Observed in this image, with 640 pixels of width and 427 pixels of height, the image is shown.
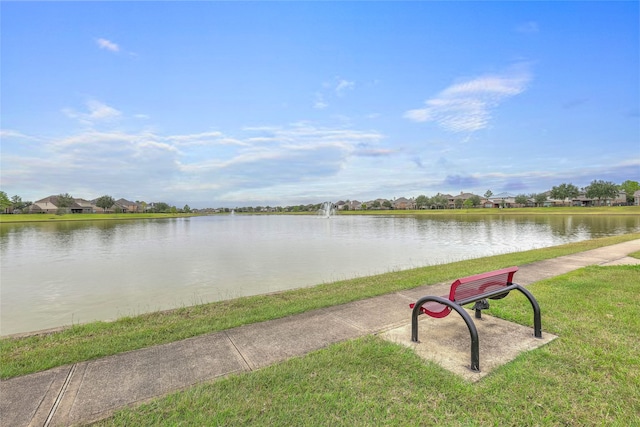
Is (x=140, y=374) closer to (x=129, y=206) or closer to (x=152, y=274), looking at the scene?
(x=152, y=274)

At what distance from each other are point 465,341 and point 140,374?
3.88m

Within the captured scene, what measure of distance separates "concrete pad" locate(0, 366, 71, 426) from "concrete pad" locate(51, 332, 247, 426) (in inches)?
4.3

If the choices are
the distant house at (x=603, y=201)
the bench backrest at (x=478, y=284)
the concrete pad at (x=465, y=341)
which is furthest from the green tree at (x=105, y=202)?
the distant house at (x=603, y=201)

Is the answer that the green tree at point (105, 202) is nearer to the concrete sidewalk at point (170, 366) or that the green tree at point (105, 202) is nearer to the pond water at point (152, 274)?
the pond water at point (152, 274)

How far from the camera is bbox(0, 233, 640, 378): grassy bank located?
3879 millimetres

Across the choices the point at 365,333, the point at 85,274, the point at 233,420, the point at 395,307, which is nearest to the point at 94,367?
the point at 233,420

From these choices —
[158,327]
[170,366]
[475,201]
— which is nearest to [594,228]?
[158,327]

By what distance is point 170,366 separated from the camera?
3.60 m

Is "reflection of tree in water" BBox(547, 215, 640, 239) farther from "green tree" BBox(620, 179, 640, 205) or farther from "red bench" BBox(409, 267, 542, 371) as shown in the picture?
"green tree" BBox(620, 179, 640, 205)

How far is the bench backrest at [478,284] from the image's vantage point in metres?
3.71

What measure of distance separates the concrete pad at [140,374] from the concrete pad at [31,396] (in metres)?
0.11

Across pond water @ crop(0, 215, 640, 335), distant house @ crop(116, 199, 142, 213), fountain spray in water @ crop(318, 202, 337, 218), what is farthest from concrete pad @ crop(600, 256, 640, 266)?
distant house @ crop(116, 199, 142, 213)

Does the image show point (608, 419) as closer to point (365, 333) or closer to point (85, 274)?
point (365, 333)

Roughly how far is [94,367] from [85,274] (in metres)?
10.3
